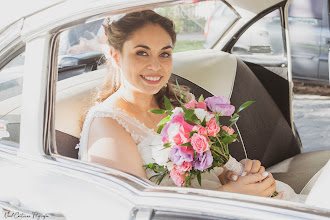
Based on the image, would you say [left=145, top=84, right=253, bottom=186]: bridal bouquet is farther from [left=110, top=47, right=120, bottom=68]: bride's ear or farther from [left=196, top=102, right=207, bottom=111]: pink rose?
[left=110, top=47, right=120, bottom=68]: bride's ear

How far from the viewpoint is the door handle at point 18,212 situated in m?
1.43

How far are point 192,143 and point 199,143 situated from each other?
22 millimetres

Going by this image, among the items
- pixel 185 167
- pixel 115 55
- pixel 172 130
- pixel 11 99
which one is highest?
pixel 115 55

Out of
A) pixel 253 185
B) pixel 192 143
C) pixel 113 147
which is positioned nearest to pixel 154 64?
pixel 113 147

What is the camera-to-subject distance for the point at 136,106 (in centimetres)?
220

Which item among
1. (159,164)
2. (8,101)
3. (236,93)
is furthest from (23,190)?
(236,93)

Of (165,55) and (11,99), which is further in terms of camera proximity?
(165,55)

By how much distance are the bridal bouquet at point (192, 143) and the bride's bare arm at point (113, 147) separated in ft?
0.27

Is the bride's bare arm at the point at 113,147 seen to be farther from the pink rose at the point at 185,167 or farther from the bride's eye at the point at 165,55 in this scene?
the bride's eye at the point at 165,55

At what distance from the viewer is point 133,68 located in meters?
2.08

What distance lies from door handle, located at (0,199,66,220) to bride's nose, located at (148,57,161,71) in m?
0.79

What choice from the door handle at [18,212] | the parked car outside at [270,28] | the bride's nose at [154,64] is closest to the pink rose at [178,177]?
the door handle at [18,212]

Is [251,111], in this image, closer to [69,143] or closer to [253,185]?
[253,185]

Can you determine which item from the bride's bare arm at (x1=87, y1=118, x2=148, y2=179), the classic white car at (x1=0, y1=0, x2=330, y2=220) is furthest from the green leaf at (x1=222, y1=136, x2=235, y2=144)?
the classic white car at (x1=0, y1=0, x2=330, y2=220)
